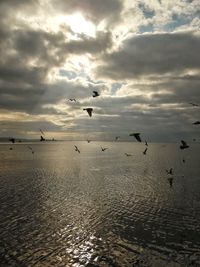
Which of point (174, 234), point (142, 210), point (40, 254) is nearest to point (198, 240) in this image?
point (174, 234)

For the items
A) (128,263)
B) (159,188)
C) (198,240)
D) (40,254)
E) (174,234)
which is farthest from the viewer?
(159,188)

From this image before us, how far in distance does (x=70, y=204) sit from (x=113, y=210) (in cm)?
859

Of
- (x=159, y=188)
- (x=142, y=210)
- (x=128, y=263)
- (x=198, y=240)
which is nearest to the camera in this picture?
(x=128, y=263)

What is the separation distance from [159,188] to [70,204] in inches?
1021

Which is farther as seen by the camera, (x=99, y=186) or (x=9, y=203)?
(x=99, y=186)

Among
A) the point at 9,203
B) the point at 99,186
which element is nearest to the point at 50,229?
the point at 9,203

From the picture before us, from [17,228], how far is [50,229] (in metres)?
4.28

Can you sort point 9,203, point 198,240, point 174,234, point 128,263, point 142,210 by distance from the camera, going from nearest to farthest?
point 128,263, point 198,240, point 174,234, point 142,210, point 9,203

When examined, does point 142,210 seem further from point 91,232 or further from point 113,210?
point 91,232

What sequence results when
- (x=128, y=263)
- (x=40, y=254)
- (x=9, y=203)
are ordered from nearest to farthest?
(x=128, y=263)
(x=40, y=254)
(x=9, y=203)

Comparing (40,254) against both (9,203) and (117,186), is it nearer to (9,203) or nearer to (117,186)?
(9,203)

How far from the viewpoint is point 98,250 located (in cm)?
3462

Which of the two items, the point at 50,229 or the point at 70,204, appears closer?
the point at 50,229

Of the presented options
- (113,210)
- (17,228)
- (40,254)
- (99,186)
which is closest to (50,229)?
(17,228)
